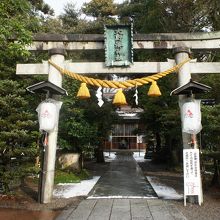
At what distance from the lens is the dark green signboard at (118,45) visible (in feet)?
38.2

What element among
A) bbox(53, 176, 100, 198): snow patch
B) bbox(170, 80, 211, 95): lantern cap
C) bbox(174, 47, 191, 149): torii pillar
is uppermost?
bbox(174, 47, 191, 149): torii pillar

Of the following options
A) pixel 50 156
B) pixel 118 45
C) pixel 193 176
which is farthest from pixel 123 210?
pixel 118 45

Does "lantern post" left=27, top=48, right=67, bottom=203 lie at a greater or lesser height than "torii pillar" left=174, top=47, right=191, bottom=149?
lesser

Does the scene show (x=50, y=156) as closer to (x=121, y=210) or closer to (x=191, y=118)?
(x=121, y=210)

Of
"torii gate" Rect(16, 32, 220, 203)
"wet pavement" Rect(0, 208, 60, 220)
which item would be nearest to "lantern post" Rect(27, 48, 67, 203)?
"torii gate" Rect(16, 32, 220, 203)

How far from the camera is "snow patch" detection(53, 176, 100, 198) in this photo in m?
12.3

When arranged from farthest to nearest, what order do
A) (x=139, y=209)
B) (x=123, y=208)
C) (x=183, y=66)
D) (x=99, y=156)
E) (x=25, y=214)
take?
(x=99, y=156) < (x=183, y=66) < (x=123, y=208) < (x=139, y=209) < (x=25, y=214)

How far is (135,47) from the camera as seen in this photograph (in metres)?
11.9

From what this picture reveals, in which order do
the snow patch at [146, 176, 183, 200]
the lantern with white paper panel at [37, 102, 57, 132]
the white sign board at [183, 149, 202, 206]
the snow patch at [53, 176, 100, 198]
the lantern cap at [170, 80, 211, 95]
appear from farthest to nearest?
the snow patch at [53, 176, 100, 198]
the snow patch at [146, 176, 183, 200]
the lantern with white paper panel at [37, 102, 57, 132]
the lantern cap at [170, 80, 211, 95]
the white sign board at [183, 149, 202, 206]

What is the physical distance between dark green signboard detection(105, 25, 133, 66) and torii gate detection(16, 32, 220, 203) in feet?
0.75

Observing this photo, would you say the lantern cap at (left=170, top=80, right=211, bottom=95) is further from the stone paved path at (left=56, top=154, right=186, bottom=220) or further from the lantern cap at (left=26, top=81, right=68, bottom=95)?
the lantern cap at (left=26, top=81, right=68, bottom=95)

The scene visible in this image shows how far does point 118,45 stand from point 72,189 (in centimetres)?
618

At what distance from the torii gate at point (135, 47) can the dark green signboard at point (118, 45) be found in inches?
9.0

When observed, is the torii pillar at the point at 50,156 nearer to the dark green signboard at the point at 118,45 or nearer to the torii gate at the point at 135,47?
the torii gate at the point at 135,47
